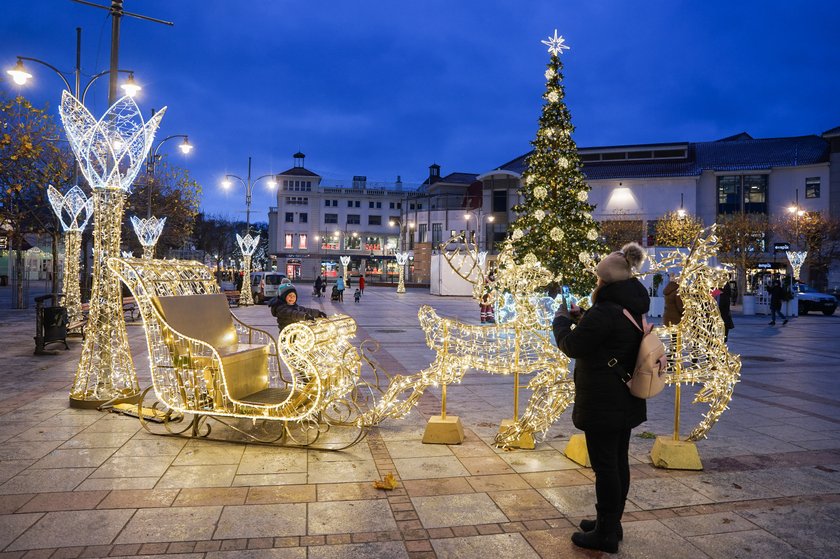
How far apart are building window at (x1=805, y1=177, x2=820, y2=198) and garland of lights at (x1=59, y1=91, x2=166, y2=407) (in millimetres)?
45981

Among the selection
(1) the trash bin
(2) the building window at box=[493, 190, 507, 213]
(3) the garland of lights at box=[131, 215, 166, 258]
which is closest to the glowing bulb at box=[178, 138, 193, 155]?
(3) the garland of lights at box=[131, 215, 166, 258]

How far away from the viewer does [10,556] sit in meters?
3.35

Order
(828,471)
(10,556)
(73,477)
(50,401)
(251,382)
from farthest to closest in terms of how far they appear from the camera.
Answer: (50,401) < (251,382) < (828,471) < (73,477) < (10,556)

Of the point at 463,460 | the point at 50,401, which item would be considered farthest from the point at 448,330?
the point at 50,401

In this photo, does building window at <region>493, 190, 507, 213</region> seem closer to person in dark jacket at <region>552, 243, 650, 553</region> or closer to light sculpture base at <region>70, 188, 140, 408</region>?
light sculpture base at <region>70, 188, 140, 408</region>

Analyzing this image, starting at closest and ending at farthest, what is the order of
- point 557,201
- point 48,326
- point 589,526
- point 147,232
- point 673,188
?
point 589,526, point 557,201, point 48,326, point 147,232, point 673,188

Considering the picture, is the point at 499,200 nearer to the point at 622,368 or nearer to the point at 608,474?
the point at 622,368

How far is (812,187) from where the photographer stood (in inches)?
1619

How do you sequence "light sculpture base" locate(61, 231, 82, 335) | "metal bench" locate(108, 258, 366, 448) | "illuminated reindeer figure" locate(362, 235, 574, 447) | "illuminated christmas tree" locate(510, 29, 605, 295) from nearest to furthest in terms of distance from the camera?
1. "metal bench" locate(108, 258, 366, 448)
2. "illuminated reindeer figure" locate(362, 235, 574, 447)
3. "illuminated christmas tree" locate(510, 29, 605, 295)
4. "light sculpture base" locate(61, 231, 82, 335)

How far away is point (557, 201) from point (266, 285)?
79.0ft

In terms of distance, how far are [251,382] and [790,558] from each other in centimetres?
481

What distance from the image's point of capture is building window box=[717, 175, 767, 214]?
4262cm

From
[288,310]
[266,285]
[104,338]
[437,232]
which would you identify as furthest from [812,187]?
[104,338]

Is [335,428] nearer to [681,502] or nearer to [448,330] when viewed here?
[448,330]
